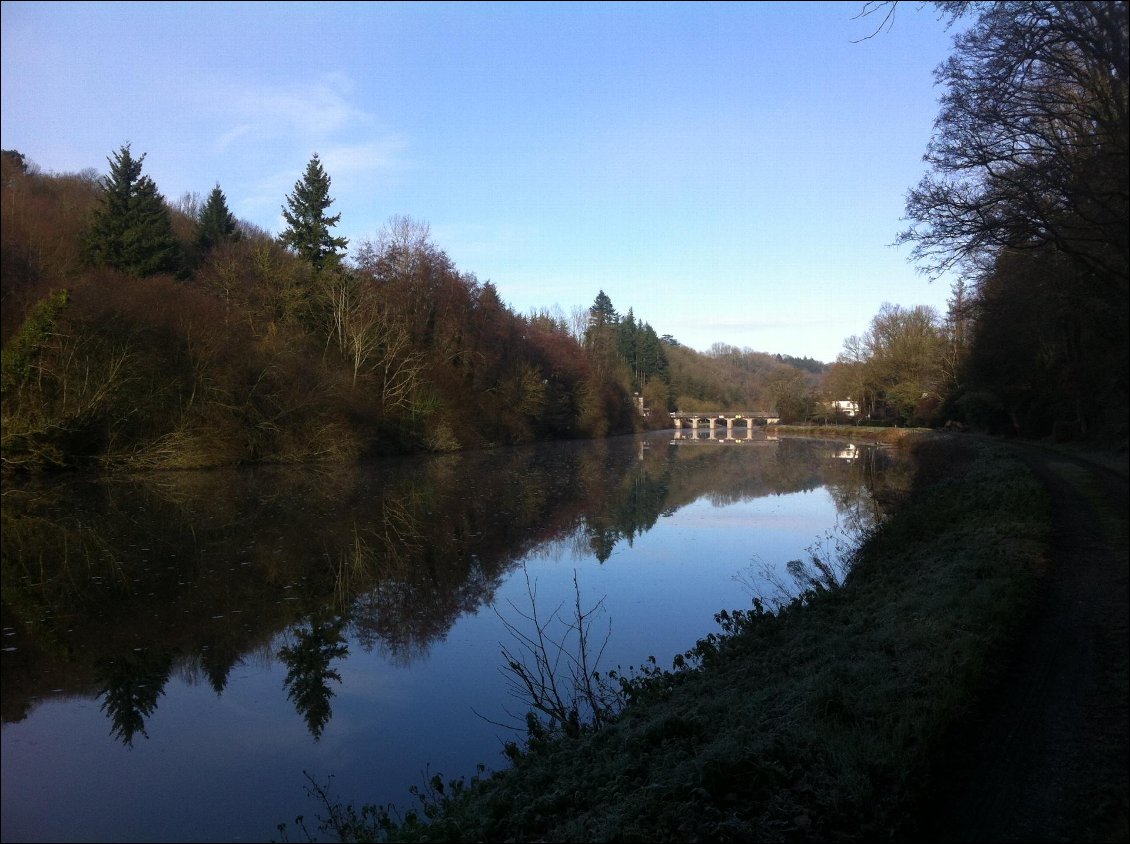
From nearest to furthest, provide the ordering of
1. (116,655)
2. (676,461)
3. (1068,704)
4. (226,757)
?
(1068,704)
(226,757)
(116,655)
(676,461)

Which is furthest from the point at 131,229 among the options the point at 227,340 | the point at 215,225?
the point at 215,225

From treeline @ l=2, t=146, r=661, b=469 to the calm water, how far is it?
368 centimetres

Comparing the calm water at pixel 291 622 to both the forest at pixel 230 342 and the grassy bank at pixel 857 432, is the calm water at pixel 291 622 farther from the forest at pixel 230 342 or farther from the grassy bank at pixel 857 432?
the grassy bank at pixel 857 432

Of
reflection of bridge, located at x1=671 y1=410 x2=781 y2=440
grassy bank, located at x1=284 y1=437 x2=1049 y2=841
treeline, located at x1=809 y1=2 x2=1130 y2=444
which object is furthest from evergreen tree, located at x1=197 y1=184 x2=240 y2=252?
reflection of bridge, located at x1=671 y1=410 x2=781 y2=440

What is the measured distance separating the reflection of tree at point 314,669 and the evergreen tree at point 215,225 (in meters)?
A: 39.1

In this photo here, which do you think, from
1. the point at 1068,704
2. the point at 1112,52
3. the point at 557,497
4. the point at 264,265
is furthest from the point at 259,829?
the point at 264,265

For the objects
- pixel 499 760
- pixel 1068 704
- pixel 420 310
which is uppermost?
pixel 420 310

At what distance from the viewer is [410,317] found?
45906mm

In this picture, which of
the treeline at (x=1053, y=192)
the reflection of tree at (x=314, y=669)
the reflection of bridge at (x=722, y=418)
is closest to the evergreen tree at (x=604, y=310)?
the reflection of bridge at (x=722, y=418)

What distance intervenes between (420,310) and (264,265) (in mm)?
11101

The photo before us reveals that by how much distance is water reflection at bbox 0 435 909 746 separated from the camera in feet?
27.1

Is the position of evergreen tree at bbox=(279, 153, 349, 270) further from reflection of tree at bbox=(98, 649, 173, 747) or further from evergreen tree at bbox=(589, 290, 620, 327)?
evergreen tree at bbox=(589, 290, 620, 327)

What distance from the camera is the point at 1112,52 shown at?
6.23 m

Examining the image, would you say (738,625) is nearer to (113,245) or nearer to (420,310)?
(113,245)
